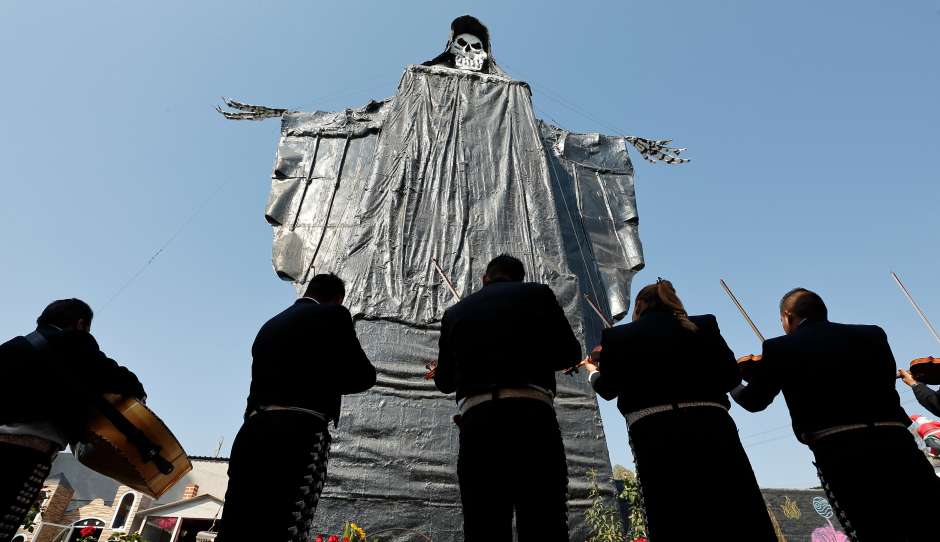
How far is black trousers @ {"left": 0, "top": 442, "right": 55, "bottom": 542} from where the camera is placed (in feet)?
7.70

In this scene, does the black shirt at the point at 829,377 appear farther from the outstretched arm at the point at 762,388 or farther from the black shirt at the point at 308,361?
the black shirt at the point at 308,361

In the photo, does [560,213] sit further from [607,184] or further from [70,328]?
[70,328]

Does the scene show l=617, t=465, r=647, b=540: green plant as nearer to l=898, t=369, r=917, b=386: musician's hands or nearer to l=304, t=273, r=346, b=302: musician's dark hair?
l=898, t=369, r=917, b=386: musician's hands

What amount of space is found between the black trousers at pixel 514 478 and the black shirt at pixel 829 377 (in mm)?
1056

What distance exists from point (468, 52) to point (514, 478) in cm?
1007

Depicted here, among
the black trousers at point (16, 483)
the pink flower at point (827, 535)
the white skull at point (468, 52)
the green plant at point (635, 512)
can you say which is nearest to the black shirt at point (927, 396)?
the green plant at point (635, 512)

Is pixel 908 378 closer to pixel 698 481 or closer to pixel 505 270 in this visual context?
pixel 698 481

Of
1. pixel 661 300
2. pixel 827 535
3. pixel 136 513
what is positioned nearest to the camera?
pixel 661 300

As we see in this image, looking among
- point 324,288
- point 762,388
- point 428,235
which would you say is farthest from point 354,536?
point 428,235

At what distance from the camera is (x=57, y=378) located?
260 centimetres

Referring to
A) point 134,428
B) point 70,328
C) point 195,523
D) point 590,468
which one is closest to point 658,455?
point 134,428

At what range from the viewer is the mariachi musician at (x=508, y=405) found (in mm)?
2066

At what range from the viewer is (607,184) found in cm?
952

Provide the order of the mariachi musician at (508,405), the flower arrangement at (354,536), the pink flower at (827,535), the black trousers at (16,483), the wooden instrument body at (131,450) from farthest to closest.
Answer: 1. the pink flower at (827,535)
2. the flower arrangement at (354,536)
3. the wooden instrument body at (131,450)
4. the black trousers at (16,483)
5. the mariachi musician at (508,405)
